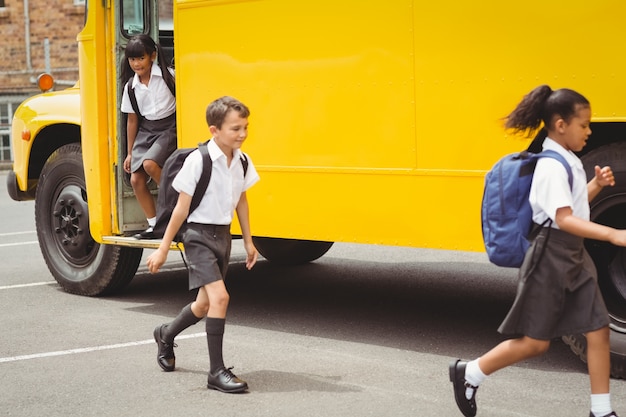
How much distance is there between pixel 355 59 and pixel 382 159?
0.59m

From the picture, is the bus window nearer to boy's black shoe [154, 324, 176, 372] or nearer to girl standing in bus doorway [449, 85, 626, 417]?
boy's black shoe [154, 324, 176, 372]

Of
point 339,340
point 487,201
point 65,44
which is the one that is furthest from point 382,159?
point 65,44

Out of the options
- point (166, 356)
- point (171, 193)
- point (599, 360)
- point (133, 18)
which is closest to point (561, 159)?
point (599, 360)

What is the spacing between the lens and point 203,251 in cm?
593

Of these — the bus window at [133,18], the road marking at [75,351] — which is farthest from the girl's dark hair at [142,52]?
the road marking at [75,351]

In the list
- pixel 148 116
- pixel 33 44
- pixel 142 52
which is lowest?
pixel 148 116

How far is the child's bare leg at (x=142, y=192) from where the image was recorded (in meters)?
8.16

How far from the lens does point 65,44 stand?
2531 cm

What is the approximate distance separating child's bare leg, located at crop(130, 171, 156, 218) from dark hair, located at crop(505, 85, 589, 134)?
12.4 ft

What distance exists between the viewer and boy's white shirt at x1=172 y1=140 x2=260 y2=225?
230 inches

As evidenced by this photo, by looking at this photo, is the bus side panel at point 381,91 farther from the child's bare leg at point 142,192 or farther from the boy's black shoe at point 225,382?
the boy's black shoe at point 225,382

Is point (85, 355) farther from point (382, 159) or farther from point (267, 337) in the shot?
point (382, 159)

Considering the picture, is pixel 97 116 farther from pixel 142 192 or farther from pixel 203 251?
pixel 203 251

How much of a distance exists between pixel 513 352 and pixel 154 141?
387cm
